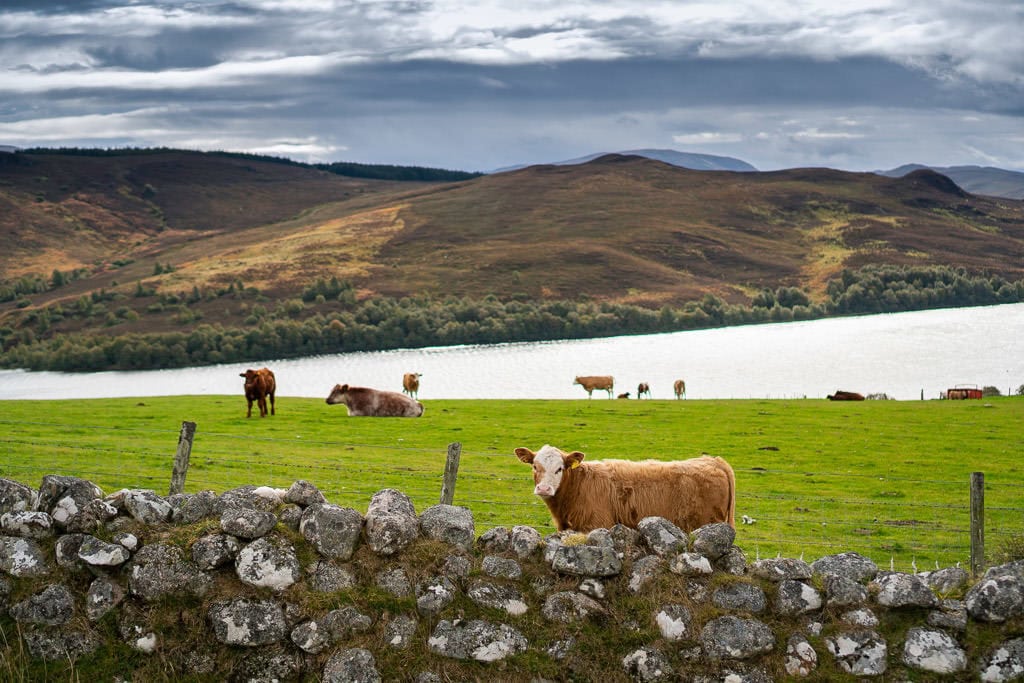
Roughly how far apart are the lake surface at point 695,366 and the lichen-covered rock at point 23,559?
49.8m

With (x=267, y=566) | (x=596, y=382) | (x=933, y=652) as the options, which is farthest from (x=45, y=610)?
(x=596, y=382)

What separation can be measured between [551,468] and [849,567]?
3.45 meters

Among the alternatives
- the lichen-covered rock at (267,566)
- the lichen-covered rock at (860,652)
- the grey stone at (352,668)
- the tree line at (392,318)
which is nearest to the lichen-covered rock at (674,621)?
the lichen-covered rock at (860,652)

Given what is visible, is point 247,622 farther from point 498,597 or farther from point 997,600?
point 997,600

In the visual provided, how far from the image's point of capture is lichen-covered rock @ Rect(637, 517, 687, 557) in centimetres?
905

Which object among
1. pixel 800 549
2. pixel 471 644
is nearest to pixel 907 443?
pixel 800 549

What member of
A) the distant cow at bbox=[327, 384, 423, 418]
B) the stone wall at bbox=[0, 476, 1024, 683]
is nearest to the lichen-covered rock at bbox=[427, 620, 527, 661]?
the stone wall at bbox=[0, 476, 1024, 683]

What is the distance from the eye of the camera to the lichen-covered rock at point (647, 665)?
8.41 m

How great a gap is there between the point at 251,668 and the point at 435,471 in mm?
11014

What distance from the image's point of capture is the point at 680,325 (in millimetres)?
123812

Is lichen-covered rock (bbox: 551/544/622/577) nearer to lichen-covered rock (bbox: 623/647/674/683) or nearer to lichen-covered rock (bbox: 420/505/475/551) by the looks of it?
lichen-covered rock (bbox: 623/647/674/683)

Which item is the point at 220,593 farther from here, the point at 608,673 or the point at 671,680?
the point at 671,680

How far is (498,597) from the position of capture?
8.88m

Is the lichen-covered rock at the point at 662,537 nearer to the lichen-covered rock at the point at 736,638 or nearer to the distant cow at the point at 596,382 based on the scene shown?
the lichen-covered rock at the point at 736,638
